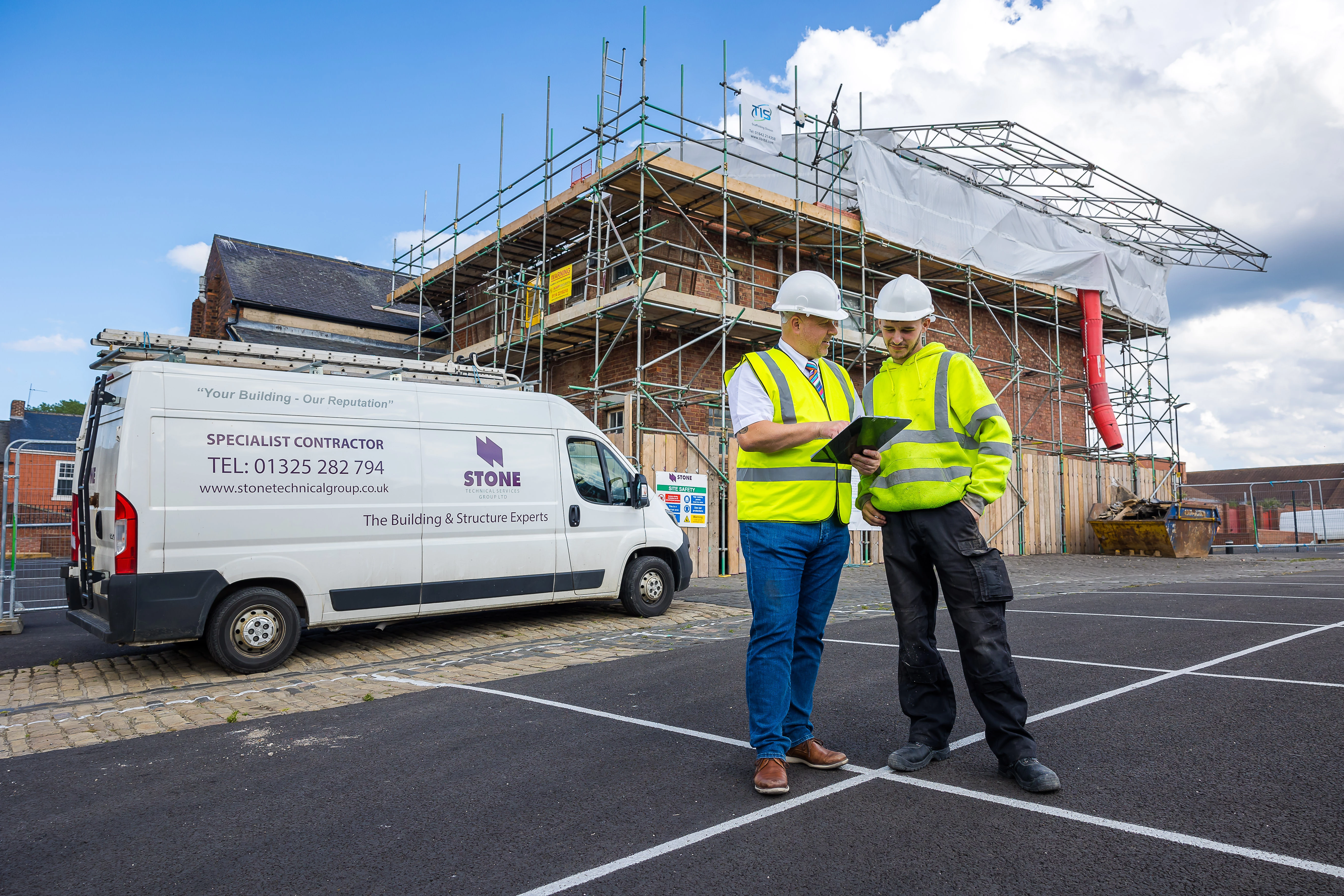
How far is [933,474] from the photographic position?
3426 millimetres

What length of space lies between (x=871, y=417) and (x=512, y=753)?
240 cm

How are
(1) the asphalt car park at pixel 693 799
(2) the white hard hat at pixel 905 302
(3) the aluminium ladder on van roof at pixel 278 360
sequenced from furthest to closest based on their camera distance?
(3) the aluminium ladder on van roof at pixel 278 360, (2) the white hard hat at pixel 905 302, (1) the asphalt car park at pixel 693 799

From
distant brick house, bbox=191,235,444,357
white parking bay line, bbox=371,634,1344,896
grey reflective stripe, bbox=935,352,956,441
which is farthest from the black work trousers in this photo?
distant brick house, bbox=191,235,444,357

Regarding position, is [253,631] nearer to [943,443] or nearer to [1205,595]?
[943,443]

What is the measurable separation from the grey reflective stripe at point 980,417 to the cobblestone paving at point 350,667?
155 inches

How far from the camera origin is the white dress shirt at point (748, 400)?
334cm

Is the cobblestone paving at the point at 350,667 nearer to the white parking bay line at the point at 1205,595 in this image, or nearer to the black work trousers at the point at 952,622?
the white parking bay line at the point at 1205,595

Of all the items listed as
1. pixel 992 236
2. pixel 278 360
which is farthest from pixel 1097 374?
pixel 278 360

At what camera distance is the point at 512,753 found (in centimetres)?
402

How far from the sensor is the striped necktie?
3545 millimetres

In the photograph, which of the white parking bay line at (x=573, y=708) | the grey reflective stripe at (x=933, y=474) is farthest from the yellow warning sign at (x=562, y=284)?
the grey reflective stripe at (x=933, y=474)

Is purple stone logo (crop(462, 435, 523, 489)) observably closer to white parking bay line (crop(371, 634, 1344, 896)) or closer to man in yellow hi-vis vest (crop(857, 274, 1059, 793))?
white parking bay line (crop(371, 634, 1344, 896))

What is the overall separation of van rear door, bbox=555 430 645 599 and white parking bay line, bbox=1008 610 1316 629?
412cm

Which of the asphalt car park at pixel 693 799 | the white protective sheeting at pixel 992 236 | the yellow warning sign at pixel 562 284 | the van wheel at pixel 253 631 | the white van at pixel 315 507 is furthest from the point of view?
the white protective sheeting at pixel 992 236
